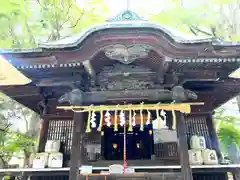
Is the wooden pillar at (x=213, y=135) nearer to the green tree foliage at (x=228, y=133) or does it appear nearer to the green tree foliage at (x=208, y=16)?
the green tree foliage at (x=228, y=133)

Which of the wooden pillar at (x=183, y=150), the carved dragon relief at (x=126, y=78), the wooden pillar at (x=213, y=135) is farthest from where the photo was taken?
the wooden pillar at (x=213, y=135)

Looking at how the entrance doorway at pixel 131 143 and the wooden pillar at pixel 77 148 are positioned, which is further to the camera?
→ the entrance doorway at pixel 131 143

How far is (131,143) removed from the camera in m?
6.62

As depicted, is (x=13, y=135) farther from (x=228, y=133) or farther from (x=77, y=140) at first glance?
(x=228, y=133)

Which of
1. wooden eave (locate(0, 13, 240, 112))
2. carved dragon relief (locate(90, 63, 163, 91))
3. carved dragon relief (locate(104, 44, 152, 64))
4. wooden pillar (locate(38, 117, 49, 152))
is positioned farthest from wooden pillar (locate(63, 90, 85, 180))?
wooden pillar (locate(38, 117, 49, 152))

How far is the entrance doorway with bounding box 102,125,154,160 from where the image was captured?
21.1 feet

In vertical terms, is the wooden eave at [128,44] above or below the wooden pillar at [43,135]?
above

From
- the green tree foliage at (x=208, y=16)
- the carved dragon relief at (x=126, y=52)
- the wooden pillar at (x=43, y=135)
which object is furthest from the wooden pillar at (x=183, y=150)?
the green tree foliage at (x=208, y=16)

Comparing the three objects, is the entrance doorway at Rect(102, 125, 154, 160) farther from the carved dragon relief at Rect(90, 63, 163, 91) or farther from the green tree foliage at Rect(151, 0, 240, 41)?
the green tree foliage at Rect(151, 0, 240, 41)

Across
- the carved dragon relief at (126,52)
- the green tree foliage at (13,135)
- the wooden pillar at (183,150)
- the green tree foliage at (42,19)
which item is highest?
the green tree foliage at (42,19)

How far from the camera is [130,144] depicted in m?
6.62

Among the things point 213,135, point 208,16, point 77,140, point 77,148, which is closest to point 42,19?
point 77,140

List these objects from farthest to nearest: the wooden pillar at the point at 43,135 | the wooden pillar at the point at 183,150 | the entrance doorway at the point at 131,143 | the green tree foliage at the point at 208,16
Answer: the green tree foliage at the point at 208,16 → the entrance doorway at the point at 131,143 → the wooden pillar at the point at 43,135 → the wooden pillar at the point at 183,150

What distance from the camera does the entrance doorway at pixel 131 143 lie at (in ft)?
21.1
